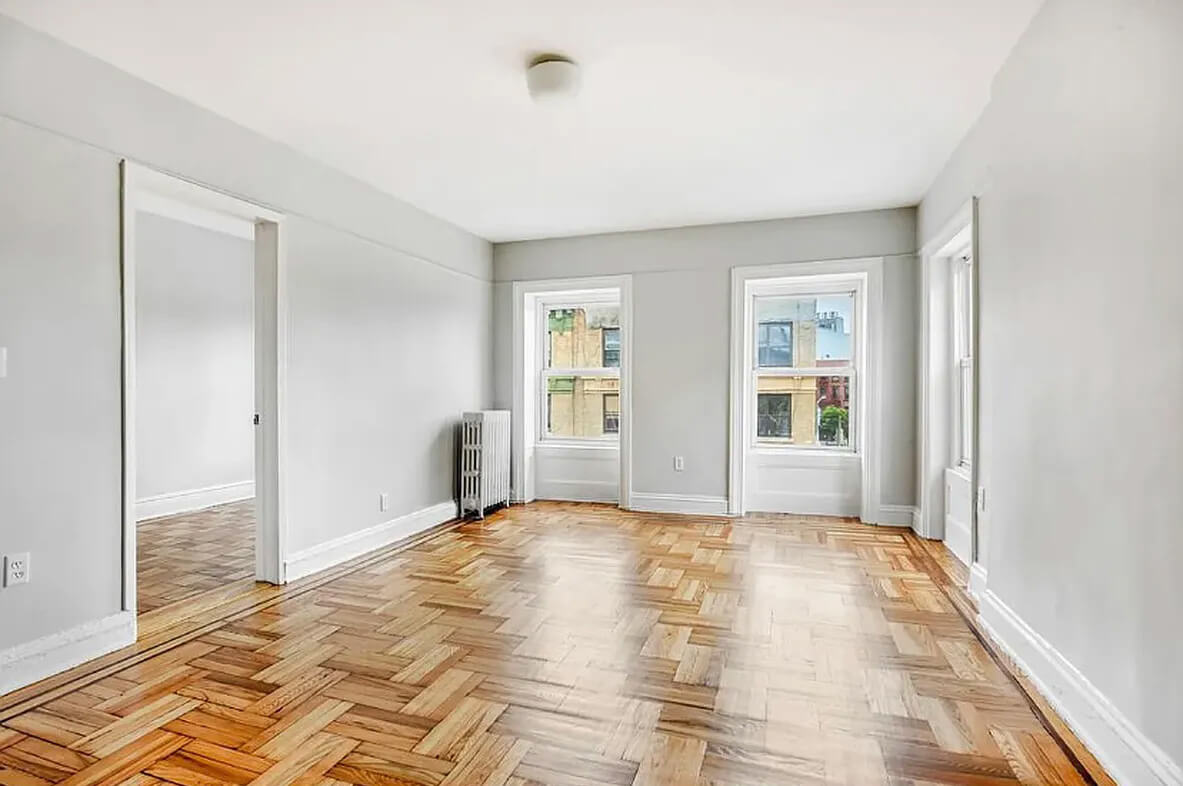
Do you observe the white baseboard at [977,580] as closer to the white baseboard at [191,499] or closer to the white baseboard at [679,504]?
the white baseboard at [679,504]

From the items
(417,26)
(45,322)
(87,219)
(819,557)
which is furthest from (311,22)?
(819,557)

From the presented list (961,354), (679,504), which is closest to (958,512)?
(961,354)

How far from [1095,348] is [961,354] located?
260cm

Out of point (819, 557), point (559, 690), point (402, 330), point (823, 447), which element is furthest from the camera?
point (823, 447)

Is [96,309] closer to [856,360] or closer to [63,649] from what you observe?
[63,649]

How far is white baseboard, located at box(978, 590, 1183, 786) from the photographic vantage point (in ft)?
5.40

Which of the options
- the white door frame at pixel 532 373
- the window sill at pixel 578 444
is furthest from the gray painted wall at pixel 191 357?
the window sill at pixel 578 444

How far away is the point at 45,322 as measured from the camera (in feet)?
8.23

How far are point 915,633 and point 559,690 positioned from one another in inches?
62.5

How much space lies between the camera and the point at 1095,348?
6.48ft

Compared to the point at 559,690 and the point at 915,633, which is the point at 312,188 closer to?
the point at 559,690

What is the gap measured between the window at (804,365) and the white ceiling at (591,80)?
1.28 metres

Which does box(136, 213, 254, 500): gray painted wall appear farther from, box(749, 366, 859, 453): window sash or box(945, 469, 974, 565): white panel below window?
box(945, 469, 974, 565): white panel below window

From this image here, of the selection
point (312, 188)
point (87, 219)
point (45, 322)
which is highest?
point (312, 188)
